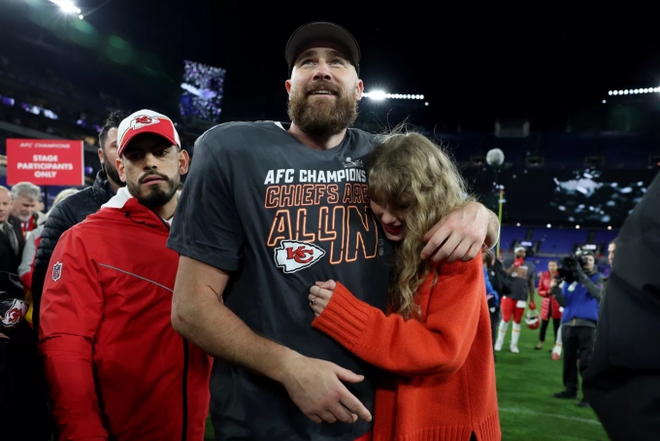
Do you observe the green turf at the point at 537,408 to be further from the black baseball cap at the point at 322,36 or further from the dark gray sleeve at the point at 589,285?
the black baseball cap at the point at 322,36

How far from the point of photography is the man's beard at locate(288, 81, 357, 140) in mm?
1626

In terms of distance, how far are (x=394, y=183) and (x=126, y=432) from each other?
1459 millimetres

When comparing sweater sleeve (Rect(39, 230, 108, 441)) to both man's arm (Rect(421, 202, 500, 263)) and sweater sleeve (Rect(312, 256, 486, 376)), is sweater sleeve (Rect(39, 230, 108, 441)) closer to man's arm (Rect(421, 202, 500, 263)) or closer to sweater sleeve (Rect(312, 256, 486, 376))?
sweater sleeve (Rect(312, 256, 486, 376))

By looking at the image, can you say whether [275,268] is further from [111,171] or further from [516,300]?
[516,300]

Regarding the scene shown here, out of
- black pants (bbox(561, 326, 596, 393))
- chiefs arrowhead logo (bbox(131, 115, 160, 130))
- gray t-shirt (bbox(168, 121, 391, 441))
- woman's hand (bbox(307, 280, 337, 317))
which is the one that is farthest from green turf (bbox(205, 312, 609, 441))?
chiefs arrowhead logo (bbox(131, 115, 160, 130))

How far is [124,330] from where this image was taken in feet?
6.44

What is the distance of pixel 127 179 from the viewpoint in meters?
2.19

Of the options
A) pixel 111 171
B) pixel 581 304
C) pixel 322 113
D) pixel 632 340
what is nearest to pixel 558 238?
pixel 581 304

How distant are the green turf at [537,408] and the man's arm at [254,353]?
3071 mm

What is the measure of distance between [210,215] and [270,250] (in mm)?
208

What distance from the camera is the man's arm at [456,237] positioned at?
1.46m

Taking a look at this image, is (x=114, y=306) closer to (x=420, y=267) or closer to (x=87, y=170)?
(x=420, y=267)

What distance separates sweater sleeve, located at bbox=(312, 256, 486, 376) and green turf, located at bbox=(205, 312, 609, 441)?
285cm

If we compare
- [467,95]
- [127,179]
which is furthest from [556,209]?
[127,179]
